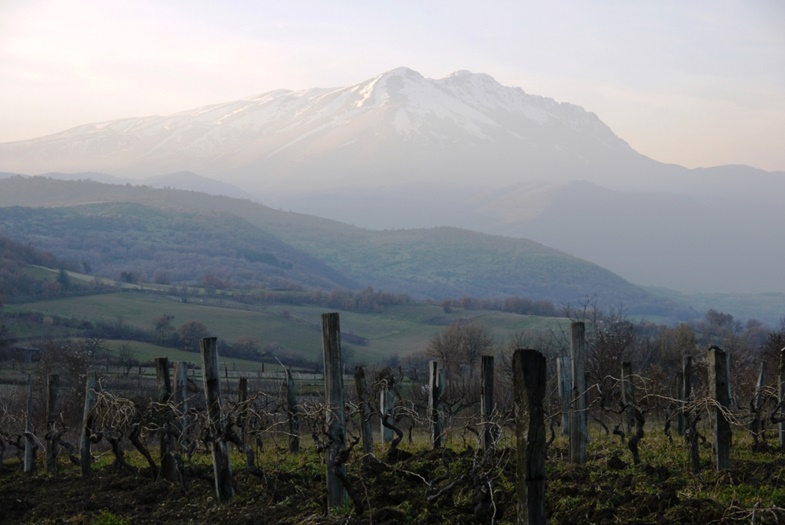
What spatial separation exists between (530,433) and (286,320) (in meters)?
123

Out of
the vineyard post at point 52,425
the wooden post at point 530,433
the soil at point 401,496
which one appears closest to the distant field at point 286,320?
the vineyard post at point 52,425

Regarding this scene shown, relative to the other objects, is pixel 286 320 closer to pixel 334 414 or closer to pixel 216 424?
pixel 216 424

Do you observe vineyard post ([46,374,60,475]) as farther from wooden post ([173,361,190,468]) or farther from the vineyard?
wooden post ([173,361,190,468])

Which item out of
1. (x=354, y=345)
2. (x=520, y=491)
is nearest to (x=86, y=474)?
(x=520, y=491)

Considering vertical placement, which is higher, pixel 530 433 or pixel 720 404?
pixel 530 433

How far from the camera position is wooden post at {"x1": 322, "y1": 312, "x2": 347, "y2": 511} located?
12016mm

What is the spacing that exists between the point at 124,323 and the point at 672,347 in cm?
6793

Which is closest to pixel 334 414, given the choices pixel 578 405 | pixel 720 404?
pixel 578 405

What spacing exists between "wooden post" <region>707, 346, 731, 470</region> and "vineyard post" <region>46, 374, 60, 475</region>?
13.7 meters

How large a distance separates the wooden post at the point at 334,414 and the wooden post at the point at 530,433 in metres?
3.54

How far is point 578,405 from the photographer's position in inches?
586

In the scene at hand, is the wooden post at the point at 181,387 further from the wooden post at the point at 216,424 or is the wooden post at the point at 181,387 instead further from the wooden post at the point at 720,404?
the wooden post at the point at 720,404

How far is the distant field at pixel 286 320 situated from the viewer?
374ft

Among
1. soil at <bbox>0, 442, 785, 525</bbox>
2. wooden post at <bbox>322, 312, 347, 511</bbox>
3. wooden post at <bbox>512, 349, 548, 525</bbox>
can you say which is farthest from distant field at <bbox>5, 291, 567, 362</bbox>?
wooden post at <bbox>512, 349, 548, 525</bbox>
